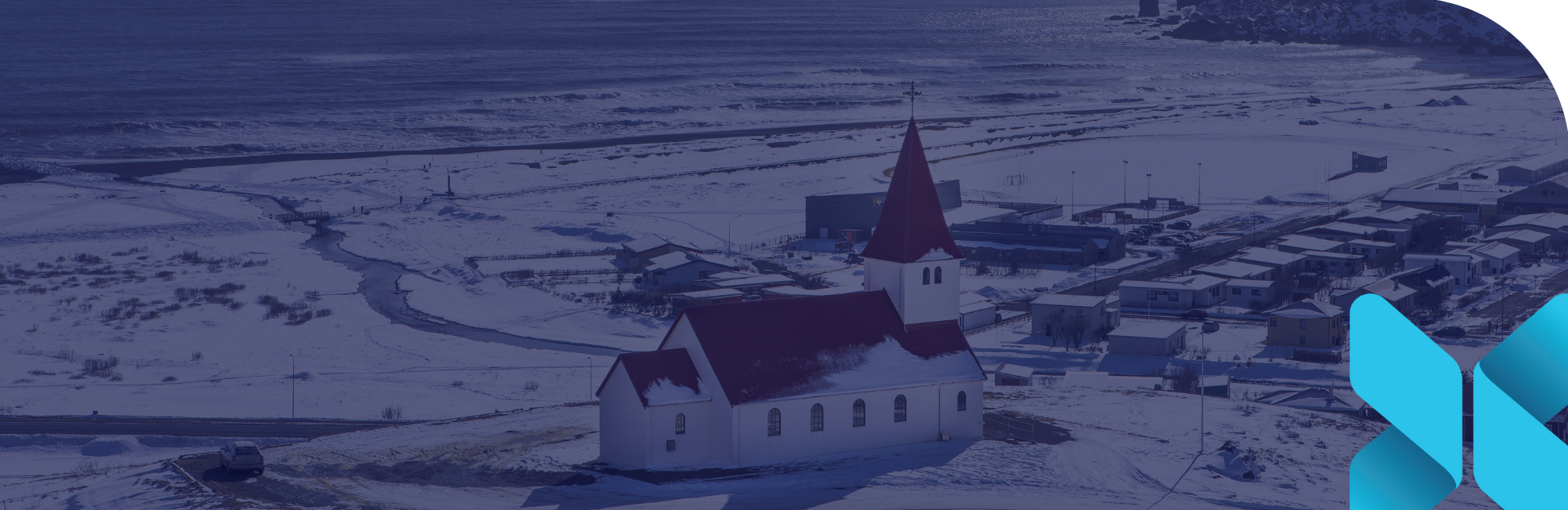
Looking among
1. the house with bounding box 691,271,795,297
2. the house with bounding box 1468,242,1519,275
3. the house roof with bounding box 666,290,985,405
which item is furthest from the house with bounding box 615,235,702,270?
the house with bounding box 1468,242,1519,275

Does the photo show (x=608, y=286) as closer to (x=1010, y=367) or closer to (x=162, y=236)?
(x=1010, y=367)

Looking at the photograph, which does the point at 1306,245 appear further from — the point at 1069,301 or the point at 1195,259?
the point at 1069,301

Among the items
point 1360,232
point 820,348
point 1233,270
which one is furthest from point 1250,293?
point 820,348

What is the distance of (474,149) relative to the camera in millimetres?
101438

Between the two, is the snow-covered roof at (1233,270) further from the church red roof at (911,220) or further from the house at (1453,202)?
the church red roof at (911,220)

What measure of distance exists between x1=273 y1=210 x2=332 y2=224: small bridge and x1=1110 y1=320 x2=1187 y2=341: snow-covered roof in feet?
139

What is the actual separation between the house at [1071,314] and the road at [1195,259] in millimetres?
6004

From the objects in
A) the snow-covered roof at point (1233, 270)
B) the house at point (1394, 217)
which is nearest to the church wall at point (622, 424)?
the snow-covered roof at point (1233, 270)

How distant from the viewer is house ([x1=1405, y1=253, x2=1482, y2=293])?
5191 centimetres

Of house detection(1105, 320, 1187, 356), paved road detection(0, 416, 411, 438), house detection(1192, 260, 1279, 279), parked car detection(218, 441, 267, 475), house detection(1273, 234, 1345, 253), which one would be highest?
house detection(1273, 234, 1345, 253)

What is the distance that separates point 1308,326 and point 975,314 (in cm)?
1047

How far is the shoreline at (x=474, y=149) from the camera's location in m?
91.8

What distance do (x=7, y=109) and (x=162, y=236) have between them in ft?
204

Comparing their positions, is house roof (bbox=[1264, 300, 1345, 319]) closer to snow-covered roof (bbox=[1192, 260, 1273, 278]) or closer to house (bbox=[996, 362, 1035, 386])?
house (bbox=[996, 362, 1035, 386])
